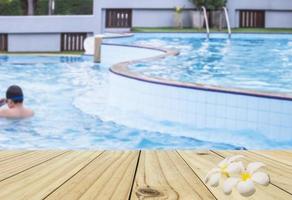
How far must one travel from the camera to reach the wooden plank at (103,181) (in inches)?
51.2

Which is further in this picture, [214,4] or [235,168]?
[214,4]

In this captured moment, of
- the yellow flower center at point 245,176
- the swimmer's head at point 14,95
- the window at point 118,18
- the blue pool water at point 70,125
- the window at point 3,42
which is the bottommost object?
the blue pool water at point 70,125

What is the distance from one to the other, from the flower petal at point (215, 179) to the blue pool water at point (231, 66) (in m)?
6.06

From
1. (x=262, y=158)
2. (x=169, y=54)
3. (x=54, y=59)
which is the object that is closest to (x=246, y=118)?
(x=262, y=158)

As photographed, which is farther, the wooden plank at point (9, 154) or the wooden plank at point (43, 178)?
the wooden plank at point (9, 154)

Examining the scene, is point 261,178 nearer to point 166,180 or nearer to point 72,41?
point 166,180

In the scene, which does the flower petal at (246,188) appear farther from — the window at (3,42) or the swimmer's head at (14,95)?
the window at (3,42)

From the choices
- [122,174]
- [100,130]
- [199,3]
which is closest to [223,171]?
[122,174]

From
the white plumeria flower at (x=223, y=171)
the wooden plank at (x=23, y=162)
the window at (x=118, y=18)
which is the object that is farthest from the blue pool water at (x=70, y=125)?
the window at (x=118, y=18)

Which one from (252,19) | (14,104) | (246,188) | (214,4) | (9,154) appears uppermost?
(214,4)

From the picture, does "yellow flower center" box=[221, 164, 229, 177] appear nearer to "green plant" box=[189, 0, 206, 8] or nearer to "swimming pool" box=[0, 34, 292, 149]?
"swimming pool" box=[0, 34, 292, 149]

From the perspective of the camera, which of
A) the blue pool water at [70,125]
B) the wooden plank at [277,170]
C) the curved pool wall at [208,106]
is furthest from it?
the blue pool water at [70,125]

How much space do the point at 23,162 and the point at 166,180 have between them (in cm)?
55

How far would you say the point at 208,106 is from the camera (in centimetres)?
566
